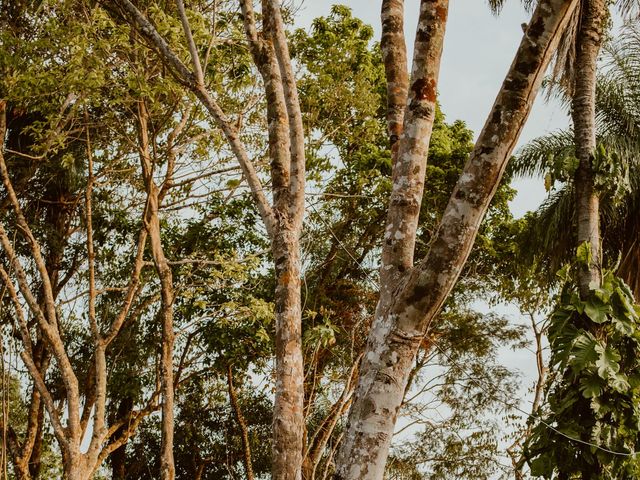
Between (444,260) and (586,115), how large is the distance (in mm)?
5562

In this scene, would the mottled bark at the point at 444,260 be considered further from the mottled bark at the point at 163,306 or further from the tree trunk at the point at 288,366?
the mottled bark at the point at 163,306

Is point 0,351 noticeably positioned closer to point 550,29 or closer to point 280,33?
point 280,33

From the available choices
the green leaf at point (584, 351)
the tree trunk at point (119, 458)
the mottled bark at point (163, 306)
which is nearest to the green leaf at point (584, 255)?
the green leaf at point (584, 351)

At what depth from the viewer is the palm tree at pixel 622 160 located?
1048 cm

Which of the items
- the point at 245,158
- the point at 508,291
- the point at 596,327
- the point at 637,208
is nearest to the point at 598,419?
the point at 596,327

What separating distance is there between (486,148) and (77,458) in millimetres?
7934

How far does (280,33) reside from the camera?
460cm

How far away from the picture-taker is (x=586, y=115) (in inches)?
295

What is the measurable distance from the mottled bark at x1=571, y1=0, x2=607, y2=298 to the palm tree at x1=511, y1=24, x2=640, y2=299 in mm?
2244

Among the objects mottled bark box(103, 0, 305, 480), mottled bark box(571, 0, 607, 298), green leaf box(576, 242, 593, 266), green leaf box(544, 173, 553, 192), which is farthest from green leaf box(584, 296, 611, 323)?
mottled bark box(103, 0, 305, 480)

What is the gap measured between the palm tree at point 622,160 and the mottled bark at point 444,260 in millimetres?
7542

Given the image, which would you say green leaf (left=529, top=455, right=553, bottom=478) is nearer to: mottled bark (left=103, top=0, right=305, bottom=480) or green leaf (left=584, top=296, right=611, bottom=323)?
green leaf (left=584, top=296, right=611, bottom=323)

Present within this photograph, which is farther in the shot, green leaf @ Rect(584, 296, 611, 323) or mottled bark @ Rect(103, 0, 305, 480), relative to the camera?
green leaf @ Rect(584, 296, 611, 323)

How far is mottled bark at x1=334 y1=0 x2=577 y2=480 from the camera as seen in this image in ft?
8.45
